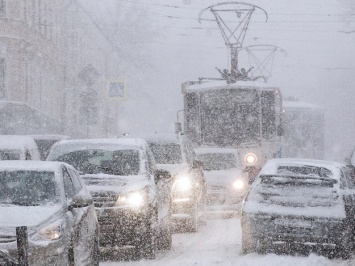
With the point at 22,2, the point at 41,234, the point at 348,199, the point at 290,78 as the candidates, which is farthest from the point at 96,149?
the point at 290,78

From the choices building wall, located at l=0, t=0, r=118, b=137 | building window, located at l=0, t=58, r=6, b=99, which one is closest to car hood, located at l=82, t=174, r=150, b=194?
building wall, located at l=0, t=0, r=118, b=137

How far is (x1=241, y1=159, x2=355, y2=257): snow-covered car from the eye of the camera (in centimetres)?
1310

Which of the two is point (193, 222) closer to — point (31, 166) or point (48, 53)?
point (31, 166)

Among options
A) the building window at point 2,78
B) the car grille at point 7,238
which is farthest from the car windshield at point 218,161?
the building window at point 2,78

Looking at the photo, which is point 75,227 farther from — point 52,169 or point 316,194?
point 316,194

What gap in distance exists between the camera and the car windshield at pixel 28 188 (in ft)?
31.9

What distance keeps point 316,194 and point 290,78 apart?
10493 cm

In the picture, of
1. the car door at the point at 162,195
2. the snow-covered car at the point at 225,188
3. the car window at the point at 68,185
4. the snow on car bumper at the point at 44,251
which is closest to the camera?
the snow on car bumper at the point at 44,251

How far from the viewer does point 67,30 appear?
5316 centimetres

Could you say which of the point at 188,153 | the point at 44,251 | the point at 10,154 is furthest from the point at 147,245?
the point at 188,153

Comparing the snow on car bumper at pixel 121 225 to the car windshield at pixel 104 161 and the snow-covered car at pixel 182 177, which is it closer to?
the car windshield at pixel 104 161

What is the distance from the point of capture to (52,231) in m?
9.02

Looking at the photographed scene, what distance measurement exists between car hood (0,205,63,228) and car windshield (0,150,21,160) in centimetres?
801

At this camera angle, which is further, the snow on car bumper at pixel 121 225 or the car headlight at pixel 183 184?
the car headlight at pixel 183 184
